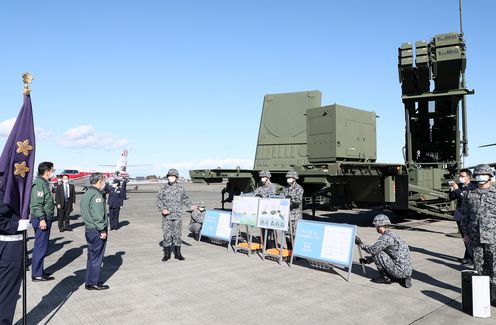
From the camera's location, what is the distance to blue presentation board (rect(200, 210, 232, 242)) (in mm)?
9405

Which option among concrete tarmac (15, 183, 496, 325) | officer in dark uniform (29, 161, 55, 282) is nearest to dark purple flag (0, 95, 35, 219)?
concrete tarmac (15, 183, 496, 325)

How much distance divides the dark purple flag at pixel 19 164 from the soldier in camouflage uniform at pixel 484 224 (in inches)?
207

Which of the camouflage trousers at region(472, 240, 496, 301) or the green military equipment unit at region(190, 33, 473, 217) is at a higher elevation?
the green military equipment unit at region(190, 33, 473, 217)

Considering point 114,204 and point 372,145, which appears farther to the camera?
point 372,145

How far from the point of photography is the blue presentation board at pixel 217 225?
941 centimetres

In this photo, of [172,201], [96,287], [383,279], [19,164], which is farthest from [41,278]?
[383,279]

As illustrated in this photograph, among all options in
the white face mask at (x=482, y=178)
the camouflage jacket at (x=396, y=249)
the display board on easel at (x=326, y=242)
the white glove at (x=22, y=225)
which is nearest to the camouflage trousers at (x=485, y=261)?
the white face mask at (x=482, y=178)

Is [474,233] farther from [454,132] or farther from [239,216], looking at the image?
[454,132]

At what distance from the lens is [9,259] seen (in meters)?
3.69

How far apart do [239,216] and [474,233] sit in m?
4.86

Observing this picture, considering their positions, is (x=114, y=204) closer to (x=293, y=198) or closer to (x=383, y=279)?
(x=293, y=198)

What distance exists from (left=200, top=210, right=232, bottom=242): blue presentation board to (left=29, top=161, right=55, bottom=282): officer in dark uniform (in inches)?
155

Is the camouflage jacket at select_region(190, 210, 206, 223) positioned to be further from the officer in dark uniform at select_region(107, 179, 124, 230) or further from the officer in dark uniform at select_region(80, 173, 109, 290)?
the officer in dark uniform at select_region(80, 173, 109, 290)

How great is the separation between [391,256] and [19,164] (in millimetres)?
5142
